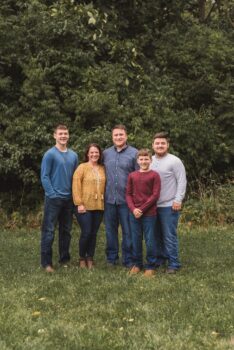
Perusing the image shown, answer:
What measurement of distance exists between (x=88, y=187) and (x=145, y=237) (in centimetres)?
107

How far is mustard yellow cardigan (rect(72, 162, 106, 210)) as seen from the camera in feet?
25.8

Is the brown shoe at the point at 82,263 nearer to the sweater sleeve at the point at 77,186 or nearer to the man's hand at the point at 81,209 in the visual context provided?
the man's hand at the point at 81,209

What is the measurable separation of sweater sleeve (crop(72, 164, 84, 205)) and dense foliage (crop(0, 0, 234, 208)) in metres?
5.51

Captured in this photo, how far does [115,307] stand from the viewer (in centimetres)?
598

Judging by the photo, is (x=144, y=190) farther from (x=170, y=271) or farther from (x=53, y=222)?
(x=53, y=222)

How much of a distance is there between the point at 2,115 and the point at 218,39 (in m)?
7.15

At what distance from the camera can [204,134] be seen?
15.3 meters

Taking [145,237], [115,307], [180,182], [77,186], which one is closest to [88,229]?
[77,186]

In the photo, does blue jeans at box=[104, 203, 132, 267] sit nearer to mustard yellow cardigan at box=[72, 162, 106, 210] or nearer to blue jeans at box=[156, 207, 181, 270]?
mustard yellow cardigan at box=[72, 162, 106, 210]

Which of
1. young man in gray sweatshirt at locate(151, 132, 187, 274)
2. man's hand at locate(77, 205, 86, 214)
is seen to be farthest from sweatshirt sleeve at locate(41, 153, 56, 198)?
young man in gray sweatshirt at locate(151, 132, 187, 274)

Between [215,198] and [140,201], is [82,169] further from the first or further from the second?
[215,198]

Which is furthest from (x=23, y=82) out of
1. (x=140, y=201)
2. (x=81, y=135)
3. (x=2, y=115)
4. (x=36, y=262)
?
(x=140, y=201)

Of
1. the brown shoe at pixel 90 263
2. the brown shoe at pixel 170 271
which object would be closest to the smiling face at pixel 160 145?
the brown shoe at pixel 170 271

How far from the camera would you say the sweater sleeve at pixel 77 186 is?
7853 millimetres
